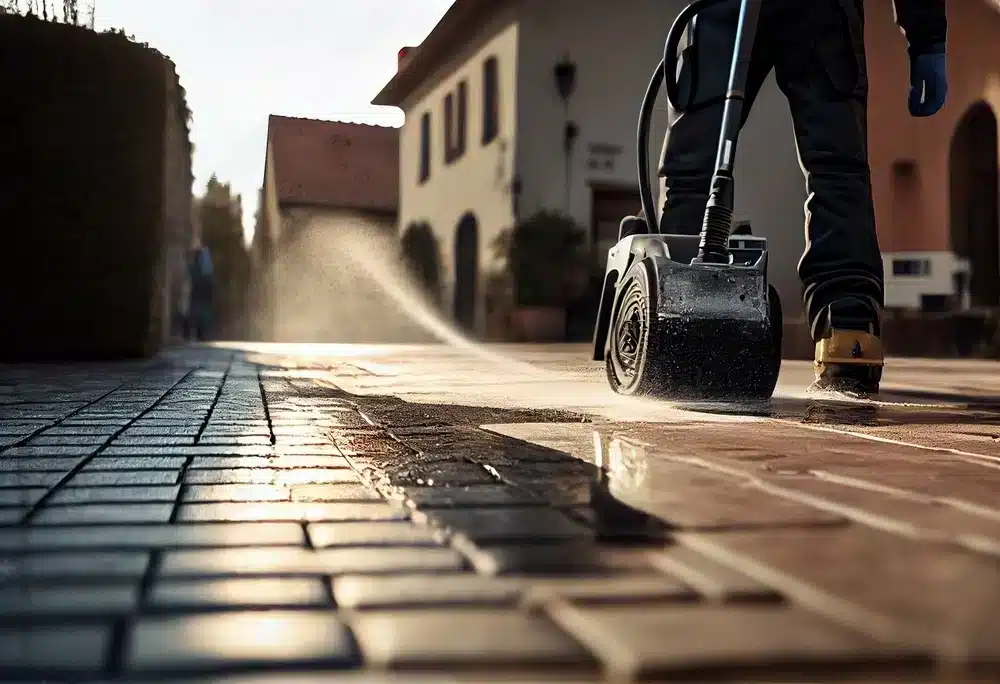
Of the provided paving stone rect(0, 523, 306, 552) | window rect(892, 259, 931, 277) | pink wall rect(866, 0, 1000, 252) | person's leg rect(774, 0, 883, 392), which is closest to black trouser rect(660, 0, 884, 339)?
person's leg rect(774, 0, 883, 392)

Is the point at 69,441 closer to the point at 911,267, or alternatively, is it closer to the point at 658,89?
the point at 658,89

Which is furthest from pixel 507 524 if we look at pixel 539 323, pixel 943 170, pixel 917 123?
pixel 917 123

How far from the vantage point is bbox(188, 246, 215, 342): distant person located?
14.4 m

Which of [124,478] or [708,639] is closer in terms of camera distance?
[708,639]

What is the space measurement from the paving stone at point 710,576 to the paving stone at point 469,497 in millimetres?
347

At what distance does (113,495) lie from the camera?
1.65 m

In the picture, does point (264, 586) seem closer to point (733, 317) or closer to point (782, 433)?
point (782, 433)

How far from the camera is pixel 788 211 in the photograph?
598 inches

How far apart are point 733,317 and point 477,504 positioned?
178cm

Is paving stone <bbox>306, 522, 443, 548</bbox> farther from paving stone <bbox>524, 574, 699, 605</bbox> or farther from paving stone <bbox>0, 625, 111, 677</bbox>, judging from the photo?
paving stone <bbox>0, 625, 111, 677</bbox>

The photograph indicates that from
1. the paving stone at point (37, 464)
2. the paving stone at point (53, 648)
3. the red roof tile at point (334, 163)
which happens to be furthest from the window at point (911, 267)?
the red roof tile at point (334, 163)

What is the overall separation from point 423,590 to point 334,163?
24874 mm

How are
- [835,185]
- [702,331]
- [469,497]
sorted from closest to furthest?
1. [469,497]
2. [702,331]
3. [835,185]

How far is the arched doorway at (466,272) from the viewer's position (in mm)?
17003
